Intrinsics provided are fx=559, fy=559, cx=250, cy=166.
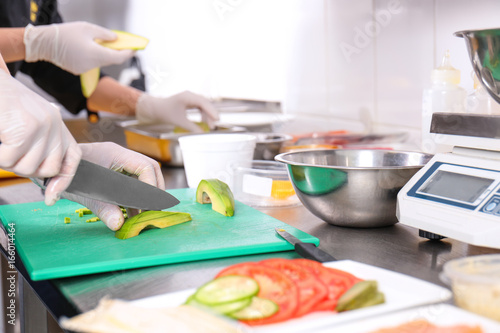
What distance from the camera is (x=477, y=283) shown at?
654mm

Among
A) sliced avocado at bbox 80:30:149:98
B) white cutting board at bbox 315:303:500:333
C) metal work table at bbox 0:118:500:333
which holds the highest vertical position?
sliced avocado at bbox 80:30:149:98

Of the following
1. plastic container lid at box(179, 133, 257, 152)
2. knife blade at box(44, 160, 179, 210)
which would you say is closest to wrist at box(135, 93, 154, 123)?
plastic container lid at box(179, 133, 257, 152)

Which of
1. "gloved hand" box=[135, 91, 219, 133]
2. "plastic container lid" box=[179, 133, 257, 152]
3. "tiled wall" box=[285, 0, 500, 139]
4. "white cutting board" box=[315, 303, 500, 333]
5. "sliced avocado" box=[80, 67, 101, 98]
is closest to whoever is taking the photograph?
"white cutting board" box=[315, 303, 500, 333]

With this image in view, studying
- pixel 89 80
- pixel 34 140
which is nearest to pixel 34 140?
pixel 34 140

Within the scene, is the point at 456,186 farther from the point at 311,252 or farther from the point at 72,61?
the point at 72,61

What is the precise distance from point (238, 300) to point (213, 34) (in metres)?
3.41

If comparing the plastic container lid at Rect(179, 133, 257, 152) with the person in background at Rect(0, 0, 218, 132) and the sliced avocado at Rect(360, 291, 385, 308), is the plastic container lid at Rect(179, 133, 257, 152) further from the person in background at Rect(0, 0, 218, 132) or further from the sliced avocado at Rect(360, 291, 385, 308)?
→ the sliced avocado at Rect(360, 291, 385, 308)

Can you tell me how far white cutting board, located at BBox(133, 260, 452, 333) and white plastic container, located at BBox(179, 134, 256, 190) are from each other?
77cm

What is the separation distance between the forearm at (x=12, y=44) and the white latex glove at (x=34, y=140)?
3.96ft

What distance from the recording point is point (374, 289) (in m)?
0.71

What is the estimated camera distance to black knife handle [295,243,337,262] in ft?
2.97

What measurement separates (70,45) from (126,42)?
0.78ft

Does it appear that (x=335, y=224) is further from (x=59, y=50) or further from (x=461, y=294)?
(x=59, y=50)

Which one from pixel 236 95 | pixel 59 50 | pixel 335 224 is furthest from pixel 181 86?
pixel 335 224
